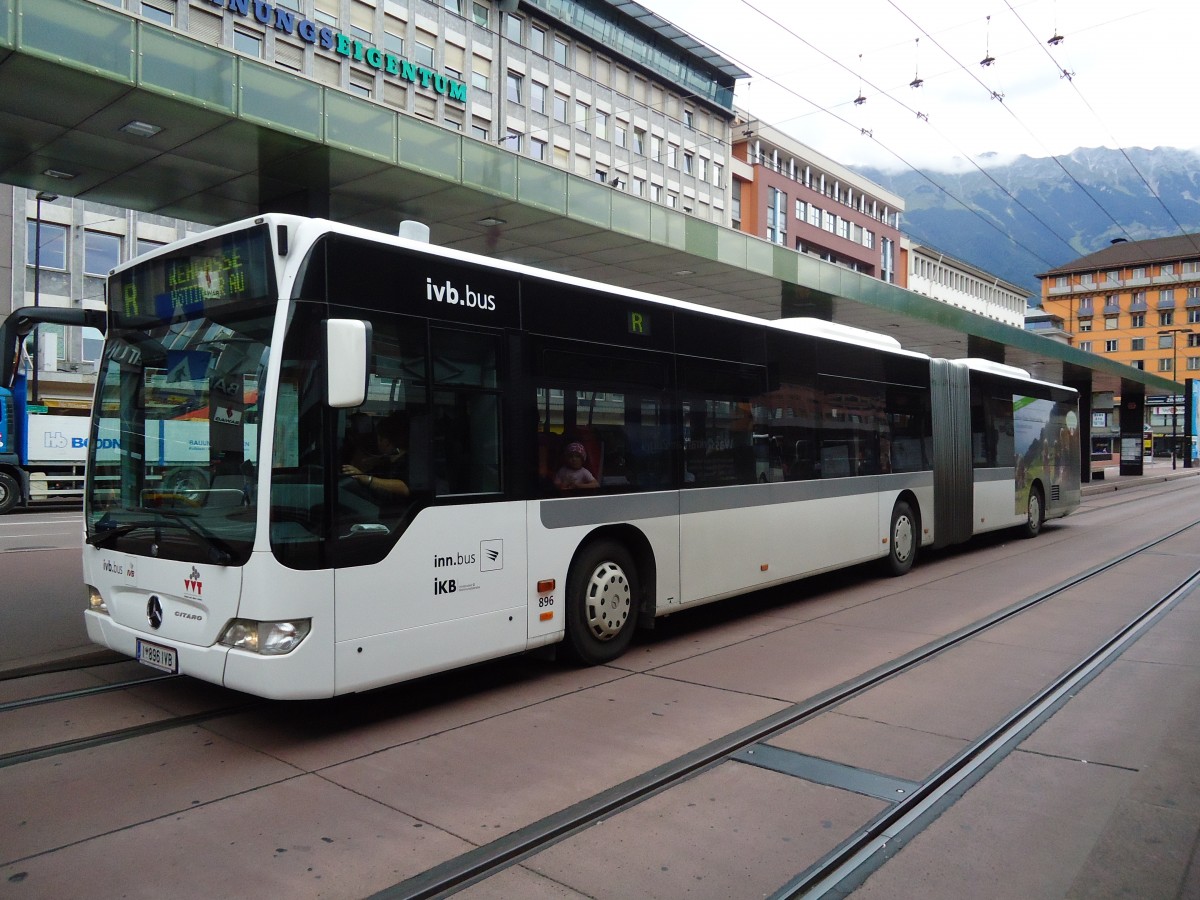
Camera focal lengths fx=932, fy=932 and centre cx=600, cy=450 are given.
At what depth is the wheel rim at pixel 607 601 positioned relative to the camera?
7.15 metres

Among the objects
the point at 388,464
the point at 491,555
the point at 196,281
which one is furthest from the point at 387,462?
the point at 196,281

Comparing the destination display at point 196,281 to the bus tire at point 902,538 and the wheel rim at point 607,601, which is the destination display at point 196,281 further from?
the bus tire at point 902,538

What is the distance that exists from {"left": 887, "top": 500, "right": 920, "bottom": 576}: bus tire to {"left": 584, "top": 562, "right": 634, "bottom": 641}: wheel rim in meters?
5.69

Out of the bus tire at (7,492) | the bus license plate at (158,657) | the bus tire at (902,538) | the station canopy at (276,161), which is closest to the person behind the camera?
the bus license plate at (158,657)

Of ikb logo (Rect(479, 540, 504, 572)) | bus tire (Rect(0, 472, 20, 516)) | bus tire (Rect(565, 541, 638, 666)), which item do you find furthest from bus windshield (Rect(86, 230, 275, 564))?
bus tire (Rect(0, 472, 20, 516))

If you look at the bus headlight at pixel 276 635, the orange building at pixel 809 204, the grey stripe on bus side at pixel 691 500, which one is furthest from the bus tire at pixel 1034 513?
the orange building at pixel 809 204

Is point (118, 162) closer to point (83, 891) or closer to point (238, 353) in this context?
point (238, 353)

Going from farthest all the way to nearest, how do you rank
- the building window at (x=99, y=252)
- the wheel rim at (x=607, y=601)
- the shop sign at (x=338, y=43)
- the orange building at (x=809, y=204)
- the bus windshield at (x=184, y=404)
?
the orange building at (x=809, y=204) < the shop sign at (x=338, y=43) < the building window at (x=99, y=252) < the wheel rim at (x=607, y=601) < the bus windshield at (x=184, y=404)

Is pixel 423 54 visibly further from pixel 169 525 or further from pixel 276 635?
pixel 276 635

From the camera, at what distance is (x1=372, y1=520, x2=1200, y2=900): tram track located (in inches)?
147

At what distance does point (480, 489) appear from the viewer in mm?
6172

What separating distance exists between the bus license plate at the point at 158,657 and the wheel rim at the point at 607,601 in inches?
113

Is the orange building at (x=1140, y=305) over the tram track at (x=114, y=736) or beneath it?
over

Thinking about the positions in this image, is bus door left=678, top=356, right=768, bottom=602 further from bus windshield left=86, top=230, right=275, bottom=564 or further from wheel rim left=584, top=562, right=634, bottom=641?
bus windshield left=86, top=230, right=275, bottom=564
